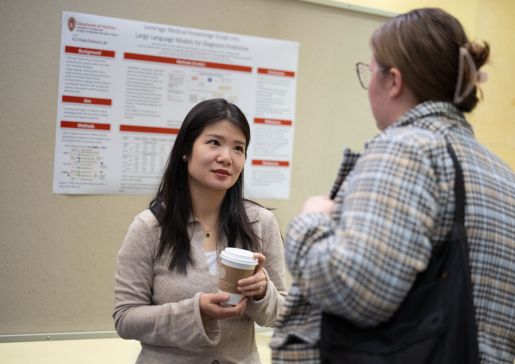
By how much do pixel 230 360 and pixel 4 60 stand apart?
5.40 feet

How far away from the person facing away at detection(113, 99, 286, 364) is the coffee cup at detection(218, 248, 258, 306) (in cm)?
2

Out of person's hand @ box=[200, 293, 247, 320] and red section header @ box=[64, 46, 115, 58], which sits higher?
red section header @ box=[64, 46, 115, 58]

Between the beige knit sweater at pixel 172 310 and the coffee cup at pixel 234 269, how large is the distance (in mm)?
88

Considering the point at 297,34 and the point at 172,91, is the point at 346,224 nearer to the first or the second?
the point at 172,91

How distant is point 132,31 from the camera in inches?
98.9

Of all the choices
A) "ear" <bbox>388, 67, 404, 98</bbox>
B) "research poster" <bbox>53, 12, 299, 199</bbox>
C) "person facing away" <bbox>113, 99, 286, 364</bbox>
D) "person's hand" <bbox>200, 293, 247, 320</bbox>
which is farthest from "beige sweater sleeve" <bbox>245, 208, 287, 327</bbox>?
"research poster" <bbox>53, 12, 299, 199</bbox>

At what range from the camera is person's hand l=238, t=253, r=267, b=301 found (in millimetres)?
1395

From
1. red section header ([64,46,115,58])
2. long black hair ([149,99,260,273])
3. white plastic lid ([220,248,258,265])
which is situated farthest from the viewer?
red section header ([64,46,115,58])

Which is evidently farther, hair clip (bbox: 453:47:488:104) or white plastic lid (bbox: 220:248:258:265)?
white plastic lid (bbox: 220:248:258:265)

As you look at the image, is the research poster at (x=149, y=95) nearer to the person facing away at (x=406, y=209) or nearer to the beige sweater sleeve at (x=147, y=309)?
the beige sweater sleeve at (x=147, y=309)

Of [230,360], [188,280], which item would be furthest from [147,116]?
[230,360]

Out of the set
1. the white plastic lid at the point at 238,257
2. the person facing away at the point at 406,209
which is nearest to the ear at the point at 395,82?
the person facing away at the point at 406,209

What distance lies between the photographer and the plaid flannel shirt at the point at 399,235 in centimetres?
94

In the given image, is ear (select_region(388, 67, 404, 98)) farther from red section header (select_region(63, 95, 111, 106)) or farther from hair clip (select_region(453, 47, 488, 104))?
red section header (select_region(63, 95, 111, 106))
